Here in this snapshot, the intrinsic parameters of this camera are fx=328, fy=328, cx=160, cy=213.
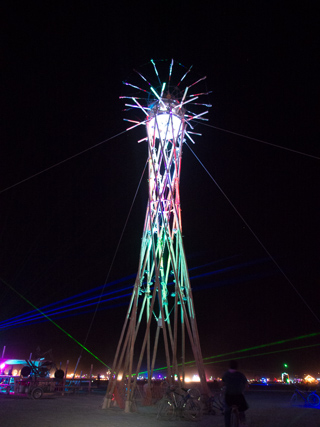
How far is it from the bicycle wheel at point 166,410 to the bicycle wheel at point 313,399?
Result: 5978 mm

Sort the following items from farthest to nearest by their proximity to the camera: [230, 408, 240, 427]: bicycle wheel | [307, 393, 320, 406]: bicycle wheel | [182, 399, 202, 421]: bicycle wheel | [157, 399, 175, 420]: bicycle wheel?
[307, 393, 320, 406]: bicycle wheel < [157, 399, 175, 420]: bicycle wheel < [182, 399, 202, 421]: bicycle wheel < [230, 408, 240, 427]: bicycle wheel

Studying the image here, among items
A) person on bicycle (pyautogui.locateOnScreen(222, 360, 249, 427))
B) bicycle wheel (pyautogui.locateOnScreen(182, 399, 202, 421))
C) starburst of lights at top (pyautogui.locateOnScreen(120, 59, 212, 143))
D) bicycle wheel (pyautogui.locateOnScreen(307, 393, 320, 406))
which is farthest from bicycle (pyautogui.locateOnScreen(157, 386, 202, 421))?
starburst of lights at top (pyautogui.locateOnScreen(120, 59, 212, 143))

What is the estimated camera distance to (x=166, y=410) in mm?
8406

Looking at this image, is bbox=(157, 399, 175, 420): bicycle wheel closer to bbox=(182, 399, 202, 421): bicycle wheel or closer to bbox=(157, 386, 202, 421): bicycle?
bbox=(157, 386, 202, 421): bicycle

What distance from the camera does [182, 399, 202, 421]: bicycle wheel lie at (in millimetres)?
8023

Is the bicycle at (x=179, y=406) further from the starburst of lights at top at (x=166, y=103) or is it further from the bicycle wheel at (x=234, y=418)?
the starburst of lights at top at (x=166, y=103)

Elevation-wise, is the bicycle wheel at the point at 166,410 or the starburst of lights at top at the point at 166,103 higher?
the starburst of lights at top at the point at 166,103

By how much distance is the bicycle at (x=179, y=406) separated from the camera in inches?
318

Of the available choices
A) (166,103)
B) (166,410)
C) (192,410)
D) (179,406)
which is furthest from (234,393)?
(166,103)

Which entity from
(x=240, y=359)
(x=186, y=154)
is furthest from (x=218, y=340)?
(x=186, y=154)

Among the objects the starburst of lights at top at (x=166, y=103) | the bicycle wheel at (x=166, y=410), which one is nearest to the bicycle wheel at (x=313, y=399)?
the bicycle wheel at (x=166, y=410)

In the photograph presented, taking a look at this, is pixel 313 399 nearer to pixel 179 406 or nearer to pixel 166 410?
pixel 179 406

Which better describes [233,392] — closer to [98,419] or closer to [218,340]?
[98,419]

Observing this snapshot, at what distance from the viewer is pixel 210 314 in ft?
98.0
